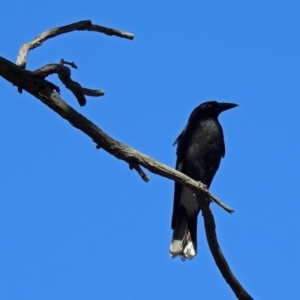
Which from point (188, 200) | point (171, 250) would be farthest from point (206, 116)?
point (171, 250)

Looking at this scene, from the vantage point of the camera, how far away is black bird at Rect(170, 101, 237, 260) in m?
7.59

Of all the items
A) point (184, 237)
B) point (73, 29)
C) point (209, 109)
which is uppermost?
point (209, 109)

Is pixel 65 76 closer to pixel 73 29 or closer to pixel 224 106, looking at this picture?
pixel 73 29

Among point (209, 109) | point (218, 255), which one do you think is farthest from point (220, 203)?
point (209, 109)

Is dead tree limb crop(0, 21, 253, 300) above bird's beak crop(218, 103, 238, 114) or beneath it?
beneath

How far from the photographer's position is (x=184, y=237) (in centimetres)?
748

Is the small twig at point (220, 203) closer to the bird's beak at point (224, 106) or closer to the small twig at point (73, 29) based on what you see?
the small twig at point (73, 29)

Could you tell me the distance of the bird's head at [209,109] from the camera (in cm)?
859

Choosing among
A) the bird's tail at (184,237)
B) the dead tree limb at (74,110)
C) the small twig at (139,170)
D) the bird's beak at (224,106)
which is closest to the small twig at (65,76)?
the dead tree limb at (74,110)

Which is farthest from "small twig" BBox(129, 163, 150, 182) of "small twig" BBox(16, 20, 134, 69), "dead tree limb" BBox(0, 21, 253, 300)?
"small twig" BBox(16, 20, 134, 69)

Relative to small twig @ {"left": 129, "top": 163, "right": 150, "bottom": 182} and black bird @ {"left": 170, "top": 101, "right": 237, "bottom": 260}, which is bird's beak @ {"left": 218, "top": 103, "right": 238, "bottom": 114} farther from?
small twig @ {"left": 129, "top": 163, "right": 150, "bottom": 182}

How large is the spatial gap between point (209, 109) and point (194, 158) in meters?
0.70

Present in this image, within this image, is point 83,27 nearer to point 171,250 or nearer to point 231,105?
point 171,250

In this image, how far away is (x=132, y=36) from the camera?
4691 millimetres
